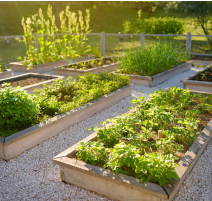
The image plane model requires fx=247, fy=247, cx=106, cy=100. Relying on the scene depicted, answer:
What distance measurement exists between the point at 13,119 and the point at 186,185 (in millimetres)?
2620

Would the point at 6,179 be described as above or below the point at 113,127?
below

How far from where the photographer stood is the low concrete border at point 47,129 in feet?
11.5

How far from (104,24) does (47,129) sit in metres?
24.6

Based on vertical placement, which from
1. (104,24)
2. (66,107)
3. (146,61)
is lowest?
(66,107)

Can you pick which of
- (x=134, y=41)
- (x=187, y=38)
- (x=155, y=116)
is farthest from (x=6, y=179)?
(x=187, y=38)

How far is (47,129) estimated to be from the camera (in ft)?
13.3

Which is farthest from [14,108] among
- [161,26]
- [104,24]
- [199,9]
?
[104,24]

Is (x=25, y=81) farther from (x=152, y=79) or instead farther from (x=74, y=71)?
(x=152, y=79)

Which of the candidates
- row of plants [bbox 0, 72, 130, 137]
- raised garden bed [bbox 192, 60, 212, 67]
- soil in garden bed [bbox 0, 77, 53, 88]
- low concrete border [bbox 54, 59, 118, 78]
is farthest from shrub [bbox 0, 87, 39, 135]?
raised garden bed [bbox 192, 60, 212, 67]

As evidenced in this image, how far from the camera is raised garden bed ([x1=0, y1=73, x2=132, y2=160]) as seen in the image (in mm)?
3606

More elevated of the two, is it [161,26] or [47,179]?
[161,26]

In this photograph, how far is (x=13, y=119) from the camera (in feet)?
12.4

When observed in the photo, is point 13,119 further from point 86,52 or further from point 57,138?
point 86,52

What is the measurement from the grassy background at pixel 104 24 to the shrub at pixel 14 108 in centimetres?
585
